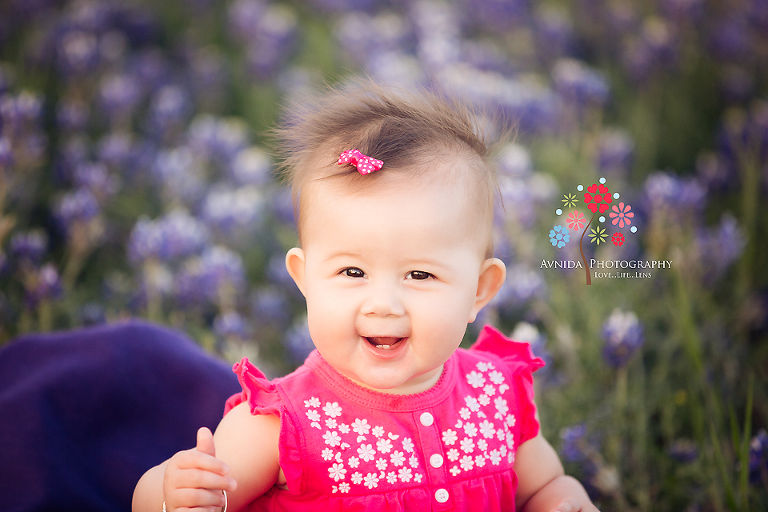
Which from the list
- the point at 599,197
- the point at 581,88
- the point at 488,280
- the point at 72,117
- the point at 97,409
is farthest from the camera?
the point at 581,88

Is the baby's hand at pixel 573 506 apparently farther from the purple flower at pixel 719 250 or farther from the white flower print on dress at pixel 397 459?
the purple flower at pixel 719 250

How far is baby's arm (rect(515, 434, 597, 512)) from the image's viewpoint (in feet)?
3.85

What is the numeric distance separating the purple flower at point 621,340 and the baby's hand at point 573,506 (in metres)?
0.60

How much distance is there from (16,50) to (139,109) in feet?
1.84

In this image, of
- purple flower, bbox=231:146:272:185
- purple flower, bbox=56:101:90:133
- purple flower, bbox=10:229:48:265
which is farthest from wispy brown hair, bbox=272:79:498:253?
purple flower, bbox=56:101:90:133

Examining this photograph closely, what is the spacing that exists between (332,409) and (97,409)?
625mm

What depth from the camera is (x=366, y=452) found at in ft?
3.48

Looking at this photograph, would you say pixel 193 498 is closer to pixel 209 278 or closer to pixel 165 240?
pixel 209 278

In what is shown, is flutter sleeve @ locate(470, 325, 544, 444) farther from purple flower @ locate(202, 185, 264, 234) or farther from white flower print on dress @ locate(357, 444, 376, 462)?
purple flower @ locate(202, 185, 264, 234)

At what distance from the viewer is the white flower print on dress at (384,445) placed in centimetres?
106

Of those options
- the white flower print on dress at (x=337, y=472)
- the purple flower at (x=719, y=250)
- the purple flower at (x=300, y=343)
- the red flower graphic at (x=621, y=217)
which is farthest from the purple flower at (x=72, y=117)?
the purple flower at (x=719, y=250)

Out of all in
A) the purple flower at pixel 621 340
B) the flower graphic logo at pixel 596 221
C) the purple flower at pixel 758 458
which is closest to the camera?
the purple flower at pixel 758 458

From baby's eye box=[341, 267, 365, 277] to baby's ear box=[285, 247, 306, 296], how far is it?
110mm

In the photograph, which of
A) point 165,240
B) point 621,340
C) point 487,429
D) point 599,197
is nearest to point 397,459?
point 487,429
